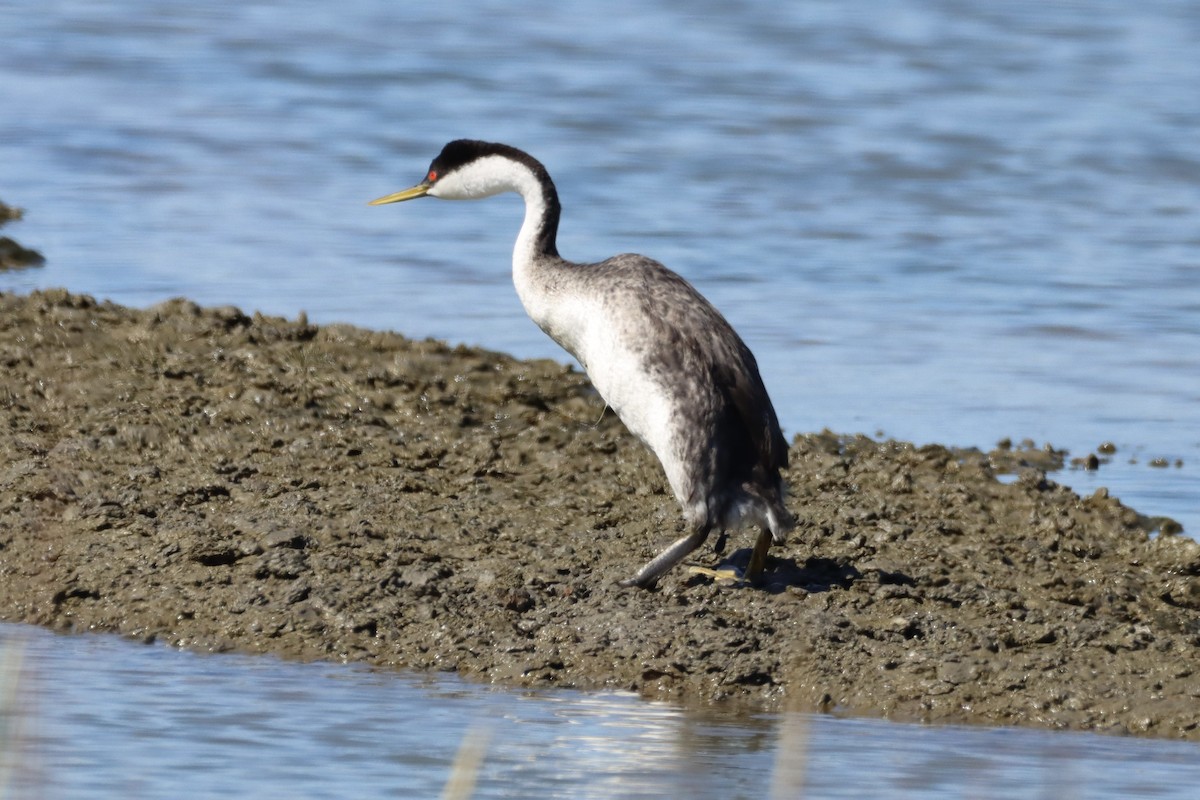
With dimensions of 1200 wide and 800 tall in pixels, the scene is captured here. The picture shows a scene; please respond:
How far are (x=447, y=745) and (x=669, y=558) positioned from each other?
1435mm

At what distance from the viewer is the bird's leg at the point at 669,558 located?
7.18m

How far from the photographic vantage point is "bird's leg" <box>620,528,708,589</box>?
7.18 m

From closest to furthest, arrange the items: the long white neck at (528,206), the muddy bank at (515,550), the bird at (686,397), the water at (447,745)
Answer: the water at (447,745) < the muddy bank at (515,550) < the bird at (686,397) < the long white neck at (528,206)

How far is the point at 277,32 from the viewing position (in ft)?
84.7

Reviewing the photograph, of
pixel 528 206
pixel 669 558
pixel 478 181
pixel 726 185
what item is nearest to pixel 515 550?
pixel 669 558

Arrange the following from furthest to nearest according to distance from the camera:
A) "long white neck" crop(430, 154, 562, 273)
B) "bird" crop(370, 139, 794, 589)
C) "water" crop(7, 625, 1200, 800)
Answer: "long white neck" crop(430, 154, 562, 273) < "bird" crop(370, 139, 794, 589) < "water" crop(7, 625, 1200, 800)

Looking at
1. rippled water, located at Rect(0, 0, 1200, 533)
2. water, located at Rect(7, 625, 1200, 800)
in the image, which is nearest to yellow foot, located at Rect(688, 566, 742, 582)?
water, located at Rect(7, 625, 1200, 800)

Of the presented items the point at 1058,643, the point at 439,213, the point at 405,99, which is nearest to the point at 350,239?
the point at 439,213

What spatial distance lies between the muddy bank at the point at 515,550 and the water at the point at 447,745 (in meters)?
0.23

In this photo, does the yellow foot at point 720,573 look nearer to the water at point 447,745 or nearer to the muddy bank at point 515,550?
the muddy bank at point 515,550

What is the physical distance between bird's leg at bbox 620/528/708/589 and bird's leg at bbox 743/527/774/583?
0.21 meters

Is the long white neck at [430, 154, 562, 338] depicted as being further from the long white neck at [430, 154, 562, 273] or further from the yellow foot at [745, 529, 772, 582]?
the yellow foot at [745, 529, 772, 582]

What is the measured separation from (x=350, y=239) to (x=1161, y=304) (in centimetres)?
543

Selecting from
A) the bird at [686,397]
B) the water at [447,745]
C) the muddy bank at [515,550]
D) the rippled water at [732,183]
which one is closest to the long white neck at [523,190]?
the bird at [686,397]
